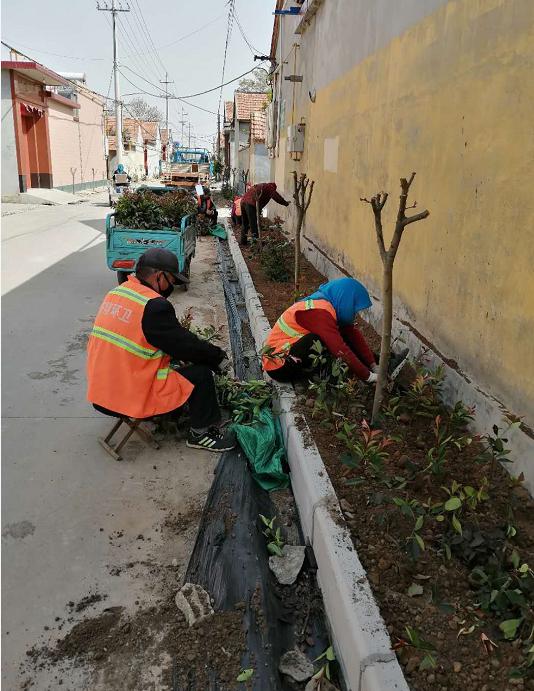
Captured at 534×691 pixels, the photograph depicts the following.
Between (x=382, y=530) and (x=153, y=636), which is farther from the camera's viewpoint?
(x=382, y=530)

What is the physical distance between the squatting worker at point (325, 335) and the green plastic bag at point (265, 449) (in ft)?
1.47

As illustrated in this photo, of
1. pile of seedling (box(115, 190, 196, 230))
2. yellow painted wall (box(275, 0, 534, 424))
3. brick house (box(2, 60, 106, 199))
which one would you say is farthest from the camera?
brick house (box(2, 60, 106, 199))

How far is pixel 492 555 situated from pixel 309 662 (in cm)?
91

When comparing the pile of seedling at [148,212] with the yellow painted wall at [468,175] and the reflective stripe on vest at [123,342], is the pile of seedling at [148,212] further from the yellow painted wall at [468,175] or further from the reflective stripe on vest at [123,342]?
the reflective stripe on vest at [123,342]

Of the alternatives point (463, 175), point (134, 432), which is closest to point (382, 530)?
point (134, 432)

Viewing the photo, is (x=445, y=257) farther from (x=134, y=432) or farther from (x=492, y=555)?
(x=134, y=432)

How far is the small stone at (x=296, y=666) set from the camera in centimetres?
226

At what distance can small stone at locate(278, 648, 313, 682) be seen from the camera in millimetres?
2264

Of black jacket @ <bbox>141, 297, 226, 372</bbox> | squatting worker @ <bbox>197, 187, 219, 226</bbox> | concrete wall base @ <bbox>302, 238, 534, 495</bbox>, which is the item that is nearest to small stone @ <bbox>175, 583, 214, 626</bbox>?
black jacket @ <bbox>141, 297, 226, 372</bbox>

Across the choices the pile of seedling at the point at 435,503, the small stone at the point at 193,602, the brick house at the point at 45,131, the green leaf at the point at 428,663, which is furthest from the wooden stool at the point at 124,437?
the brick house at the point at 45,131

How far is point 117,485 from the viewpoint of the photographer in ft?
11.8

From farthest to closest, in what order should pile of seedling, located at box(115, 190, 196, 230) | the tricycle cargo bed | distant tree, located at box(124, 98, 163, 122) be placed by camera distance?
1. distant tree, located at box(124, 98, 163, 122)
2. pile of seedling, located at box(115, 190, 196, 230)
3. the tricycle cargo bed

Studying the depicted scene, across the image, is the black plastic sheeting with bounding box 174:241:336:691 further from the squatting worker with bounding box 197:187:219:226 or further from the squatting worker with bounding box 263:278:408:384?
the squatting worker with bounding box 197:187:219:226

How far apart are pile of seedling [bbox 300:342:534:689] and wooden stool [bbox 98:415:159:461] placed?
117 centimetres
